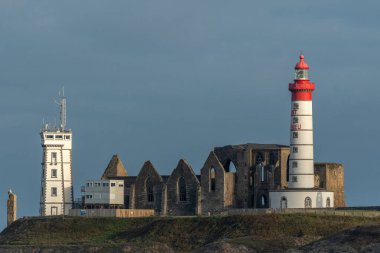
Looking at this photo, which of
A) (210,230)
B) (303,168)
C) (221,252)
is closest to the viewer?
(221,252)

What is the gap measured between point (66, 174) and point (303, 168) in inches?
992

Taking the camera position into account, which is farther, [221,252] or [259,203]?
[259,203]

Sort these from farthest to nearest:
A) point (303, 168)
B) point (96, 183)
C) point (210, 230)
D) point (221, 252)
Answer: point (96, 183)
point (303, 168)
point (210, 230)
point (221, 252)

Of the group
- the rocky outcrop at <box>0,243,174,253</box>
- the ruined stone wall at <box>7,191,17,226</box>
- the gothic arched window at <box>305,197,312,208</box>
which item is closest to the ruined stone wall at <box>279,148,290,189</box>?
the gothic arched window at <box>305,197,312,208</box>

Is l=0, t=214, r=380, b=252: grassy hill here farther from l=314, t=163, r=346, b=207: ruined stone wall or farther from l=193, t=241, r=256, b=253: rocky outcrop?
l=314, t=163, r=346, b=207: ruined stone wall

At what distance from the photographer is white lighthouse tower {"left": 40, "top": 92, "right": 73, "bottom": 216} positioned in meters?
149

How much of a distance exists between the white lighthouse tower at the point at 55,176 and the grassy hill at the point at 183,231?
20.1ft

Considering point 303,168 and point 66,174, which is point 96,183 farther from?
point 303,168

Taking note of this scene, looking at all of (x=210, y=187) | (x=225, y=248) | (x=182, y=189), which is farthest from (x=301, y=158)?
(x=225, y=248)

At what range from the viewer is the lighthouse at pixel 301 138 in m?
138

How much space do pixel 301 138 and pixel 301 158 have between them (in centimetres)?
187

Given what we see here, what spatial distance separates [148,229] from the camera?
Result: 132m

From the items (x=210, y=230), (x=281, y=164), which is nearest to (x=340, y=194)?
(x=281, y=164)

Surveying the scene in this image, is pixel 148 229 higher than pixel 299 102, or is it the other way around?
pixel 299 102
